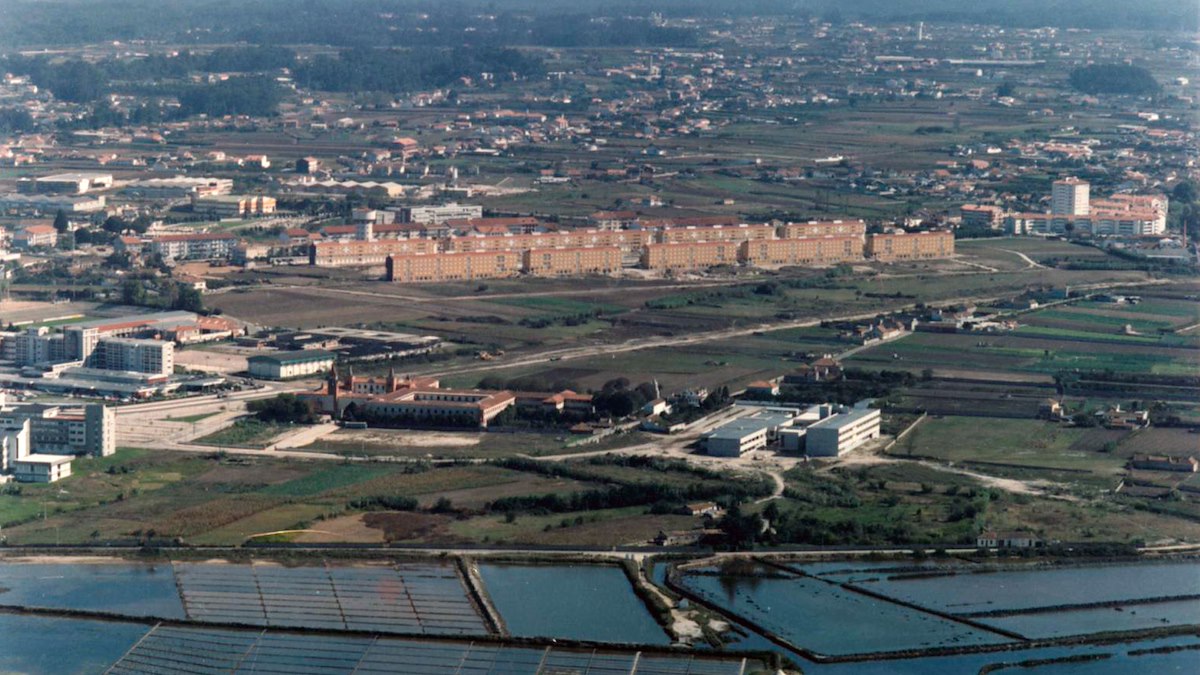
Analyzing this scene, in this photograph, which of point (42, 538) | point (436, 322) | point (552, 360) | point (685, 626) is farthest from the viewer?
point (436, 322)

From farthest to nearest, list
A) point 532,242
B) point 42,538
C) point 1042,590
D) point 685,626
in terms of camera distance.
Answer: point 532,242 → point 42,538 → point 1042,590 → point 685,626

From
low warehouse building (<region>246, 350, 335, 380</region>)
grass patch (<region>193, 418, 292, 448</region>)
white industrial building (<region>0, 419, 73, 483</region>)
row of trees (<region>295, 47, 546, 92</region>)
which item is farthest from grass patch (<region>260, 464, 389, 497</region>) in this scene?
row of trees (<region>295, 47, 546, 92</region>)

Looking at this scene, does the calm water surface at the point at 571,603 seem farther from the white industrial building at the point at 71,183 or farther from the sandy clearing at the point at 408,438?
the white industrial building at the point at 71,183

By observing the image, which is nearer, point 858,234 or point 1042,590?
point 1042,590

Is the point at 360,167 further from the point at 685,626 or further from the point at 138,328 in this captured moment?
the point at 685,626

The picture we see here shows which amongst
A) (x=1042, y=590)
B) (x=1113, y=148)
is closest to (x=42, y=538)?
(x=1042, y=590)

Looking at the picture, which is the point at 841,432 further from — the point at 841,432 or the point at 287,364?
the point at 287,364

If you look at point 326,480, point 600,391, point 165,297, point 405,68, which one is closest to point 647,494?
point 326,480
